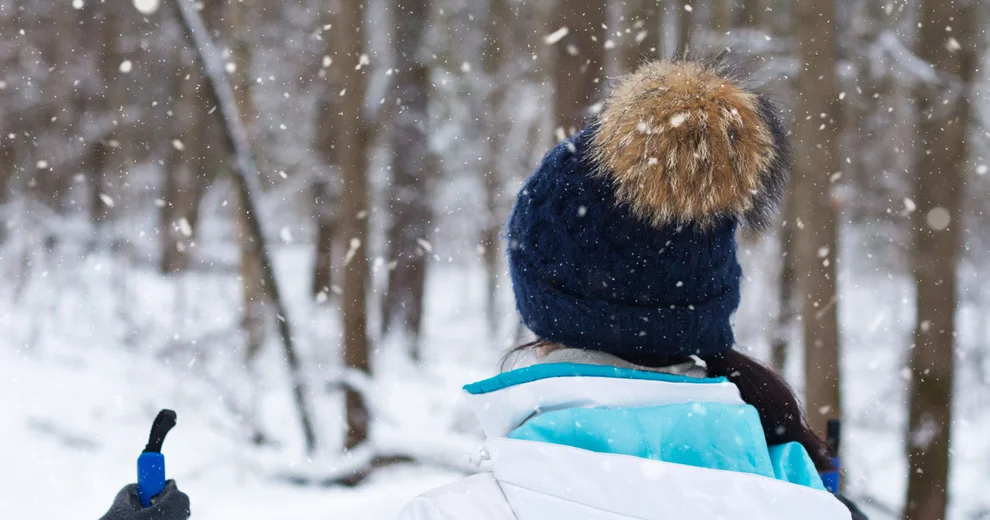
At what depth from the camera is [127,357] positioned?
31.0ft

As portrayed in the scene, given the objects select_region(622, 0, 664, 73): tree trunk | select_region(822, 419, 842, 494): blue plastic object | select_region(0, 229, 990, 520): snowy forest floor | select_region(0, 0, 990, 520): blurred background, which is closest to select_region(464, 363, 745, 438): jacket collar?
A: select_region(822, 419, 842, 494): blue plastic object

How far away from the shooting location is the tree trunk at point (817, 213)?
585 cm

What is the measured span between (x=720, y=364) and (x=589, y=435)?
0.52 meters

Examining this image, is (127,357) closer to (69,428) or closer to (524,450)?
(69,428)

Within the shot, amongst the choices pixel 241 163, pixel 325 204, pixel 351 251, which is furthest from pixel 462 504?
pixel 325 204

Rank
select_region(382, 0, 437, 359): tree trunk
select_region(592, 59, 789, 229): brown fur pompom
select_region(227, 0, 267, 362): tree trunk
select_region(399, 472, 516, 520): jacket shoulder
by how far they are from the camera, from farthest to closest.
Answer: select_region(382, 0, 437, 359): tree trunk
select_region(227, 0, 267, 362): tree trunk
select_region(592, 59, 789, 229): brown fur pompom
select_region(399, 472, 516, 520): jacket shoulder

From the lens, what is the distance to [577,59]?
18.2 feet

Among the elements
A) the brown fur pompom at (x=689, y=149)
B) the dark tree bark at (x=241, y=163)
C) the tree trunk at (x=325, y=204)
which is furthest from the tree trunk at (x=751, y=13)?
the brown fur pompom at (x=689, y=149)

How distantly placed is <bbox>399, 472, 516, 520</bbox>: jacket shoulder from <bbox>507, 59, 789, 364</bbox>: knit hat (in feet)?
1.19

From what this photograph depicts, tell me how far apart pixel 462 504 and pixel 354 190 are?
22.7 ft

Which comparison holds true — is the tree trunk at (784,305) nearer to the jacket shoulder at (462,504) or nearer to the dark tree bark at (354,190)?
the dark tree bark at (354,190)

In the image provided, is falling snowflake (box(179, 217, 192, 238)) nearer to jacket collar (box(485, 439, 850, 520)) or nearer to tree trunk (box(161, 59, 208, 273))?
tree trunk (box(161, 59, 208, 273))

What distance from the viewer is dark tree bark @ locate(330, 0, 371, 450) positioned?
24.8 feet

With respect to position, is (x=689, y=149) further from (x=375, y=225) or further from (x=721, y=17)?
(x=375, y=225)
